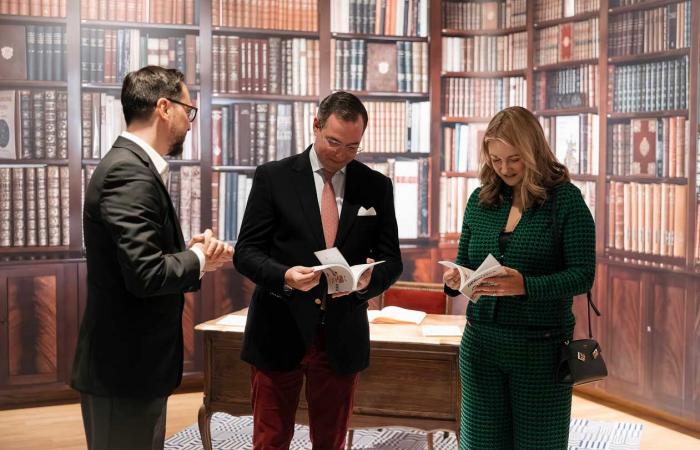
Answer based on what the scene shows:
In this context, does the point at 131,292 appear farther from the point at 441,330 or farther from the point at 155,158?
the point at 441,330

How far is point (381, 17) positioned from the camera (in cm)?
574

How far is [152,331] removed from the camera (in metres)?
2.29

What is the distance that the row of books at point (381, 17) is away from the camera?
5664 millimetres

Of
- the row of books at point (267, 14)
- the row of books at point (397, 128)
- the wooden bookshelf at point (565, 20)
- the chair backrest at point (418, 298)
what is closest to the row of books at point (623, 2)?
the wooden bookshelf at point (565, 20)

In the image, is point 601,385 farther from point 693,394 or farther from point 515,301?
point 515,301

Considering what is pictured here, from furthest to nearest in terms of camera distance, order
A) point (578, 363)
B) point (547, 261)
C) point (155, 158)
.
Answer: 1. point (547, 261)
2. point (578, 363)
3. point (155, 158)

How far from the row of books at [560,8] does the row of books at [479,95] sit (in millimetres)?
475

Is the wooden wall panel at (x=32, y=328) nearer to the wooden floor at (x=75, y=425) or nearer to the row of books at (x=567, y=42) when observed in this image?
the wooden floor at (x=75, y=425)

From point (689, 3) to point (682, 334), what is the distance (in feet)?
6.24

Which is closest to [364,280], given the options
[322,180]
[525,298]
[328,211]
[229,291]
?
[328,211]

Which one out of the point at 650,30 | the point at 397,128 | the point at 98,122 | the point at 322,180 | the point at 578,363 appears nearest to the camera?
the point at 578,363

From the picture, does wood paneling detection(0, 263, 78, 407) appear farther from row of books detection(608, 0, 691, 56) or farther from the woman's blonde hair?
row of books detection(608, 0, 691, 56)

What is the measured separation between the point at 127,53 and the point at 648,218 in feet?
11.2

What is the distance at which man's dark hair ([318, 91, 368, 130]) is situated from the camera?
268 cm
